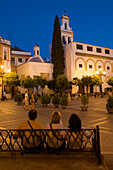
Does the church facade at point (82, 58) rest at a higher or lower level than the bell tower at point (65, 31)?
lower

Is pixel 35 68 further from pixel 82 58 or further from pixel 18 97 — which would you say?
pixel 18 97

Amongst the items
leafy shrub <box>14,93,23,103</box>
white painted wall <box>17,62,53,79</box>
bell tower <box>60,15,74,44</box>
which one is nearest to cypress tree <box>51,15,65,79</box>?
white painted wall <box>17,62,53,79</box>

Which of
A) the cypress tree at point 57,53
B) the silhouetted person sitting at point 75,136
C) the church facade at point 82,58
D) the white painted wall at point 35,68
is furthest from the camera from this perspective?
the church facade at point 82,58

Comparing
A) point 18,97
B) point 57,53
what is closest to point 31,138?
point 18,97

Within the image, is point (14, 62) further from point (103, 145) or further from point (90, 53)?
point (103, 145)

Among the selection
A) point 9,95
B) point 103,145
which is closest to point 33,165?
point 103,145

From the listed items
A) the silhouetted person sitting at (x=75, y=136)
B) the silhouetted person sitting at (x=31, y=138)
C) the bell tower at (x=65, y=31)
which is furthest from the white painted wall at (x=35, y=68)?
the silhouetted person sitting at (x=75, y=136)

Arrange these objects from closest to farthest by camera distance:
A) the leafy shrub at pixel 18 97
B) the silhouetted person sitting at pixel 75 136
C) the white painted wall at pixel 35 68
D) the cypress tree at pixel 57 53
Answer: the silhouetted person sitting at pixel 75 136 < the leafy shrub at pixel 18 97 < the white painted wall at pixel 35 68 < the cypress tree at pixel 57 53

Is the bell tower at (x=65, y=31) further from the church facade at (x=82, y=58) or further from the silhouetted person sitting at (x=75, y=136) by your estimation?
the silhouetted person sitting at (x=75, y=136)

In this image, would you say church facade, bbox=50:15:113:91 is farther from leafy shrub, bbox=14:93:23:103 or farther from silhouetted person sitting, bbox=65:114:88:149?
silhouetted person sitting, bbox=65:114:88:149

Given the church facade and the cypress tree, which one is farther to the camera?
the church facade

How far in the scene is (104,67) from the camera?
41.1m

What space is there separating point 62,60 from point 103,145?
104ft

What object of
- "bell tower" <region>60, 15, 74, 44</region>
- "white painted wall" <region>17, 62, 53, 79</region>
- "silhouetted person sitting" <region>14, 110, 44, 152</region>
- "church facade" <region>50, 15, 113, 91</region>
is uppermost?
"bell tower" <region>60, 15, 74, 44</region>
